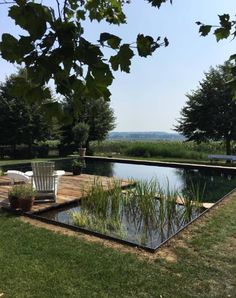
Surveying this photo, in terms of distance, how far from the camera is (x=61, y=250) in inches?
190

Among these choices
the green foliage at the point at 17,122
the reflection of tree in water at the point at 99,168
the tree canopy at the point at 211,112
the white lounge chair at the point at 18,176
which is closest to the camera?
the white lounge chair at the point at 18,176

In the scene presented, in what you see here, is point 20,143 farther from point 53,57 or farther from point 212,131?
point 53,57

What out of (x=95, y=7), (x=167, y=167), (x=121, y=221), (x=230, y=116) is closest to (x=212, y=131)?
(x=230, y=116)

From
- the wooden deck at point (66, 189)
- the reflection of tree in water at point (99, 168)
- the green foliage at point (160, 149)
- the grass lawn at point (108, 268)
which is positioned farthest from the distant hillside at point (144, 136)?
the grass lawn at point (108, 268)

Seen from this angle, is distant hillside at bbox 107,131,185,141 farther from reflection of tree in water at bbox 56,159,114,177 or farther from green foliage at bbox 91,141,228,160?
reflection of tree in water at bbox 56,159,114,177

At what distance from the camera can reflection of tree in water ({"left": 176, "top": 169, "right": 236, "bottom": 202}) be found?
9994 mm

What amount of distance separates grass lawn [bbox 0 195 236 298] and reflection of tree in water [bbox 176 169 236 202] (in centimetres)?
429

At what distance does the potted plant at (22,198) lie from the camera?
703 cm

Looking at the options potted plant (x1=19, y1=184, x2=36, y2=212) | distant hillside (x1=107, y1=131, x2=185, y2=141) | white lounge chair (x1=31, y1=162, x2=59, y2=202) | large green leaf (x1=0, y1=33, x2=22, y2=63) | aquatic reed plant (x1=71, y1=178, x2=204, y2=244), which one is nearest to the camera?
large green leaf (x1=0, y1=33, x2=22, y2=63)

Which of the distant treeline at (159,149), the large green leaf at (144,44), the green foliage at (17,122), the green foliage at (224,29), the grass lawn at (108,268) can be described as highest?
the green foliage at (17,122)

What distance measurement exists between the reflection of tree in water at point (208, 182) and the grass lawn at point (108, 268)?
429cm

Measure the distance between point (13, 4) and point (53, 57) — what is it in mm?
236

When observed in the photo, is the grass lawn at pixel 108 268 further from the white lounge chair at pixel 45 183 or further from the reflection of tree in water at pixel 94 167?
the reflection of tree in water at pixel 94 167

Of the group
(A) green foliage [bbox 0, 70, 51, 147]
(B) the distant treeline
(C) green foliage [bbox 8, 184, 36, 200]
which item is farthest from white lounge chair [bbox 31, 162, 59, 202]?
(B) the distant treeline
